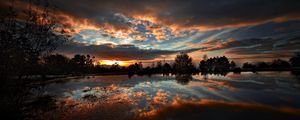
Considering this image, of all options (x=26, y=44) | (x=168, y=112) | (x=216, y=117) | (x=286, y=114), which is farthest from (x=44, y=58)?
(x=286, y=114)

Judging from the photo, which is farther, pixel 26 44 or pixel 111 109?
pixel 111 109

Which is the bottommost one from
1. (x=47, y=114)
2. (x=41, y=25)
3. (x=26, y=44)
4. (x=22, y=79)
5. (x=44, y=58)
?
(x=47, y=114)

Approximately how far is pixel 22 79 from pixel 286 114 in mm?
19930

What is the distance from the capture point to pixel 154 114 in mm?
13547

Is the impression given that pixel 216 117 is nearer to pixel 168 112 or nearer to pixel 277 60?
pixel 168 112

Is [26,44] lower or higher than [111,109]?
higher

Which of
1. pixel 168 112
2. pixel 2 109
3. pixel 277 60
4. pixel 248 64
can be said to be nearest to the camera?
pixel 2 109

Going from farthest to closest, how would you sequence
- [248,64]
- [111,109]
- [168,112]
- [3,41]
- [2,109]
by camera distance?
[248,64] → [111,109] → [168,112] → [2,109] → [3,41]

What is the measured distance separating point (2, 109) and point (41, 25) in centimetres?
671

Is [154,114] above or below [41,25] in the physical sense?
below

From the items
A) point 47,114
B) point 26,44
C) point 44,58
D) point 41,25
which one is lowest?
point 47,114

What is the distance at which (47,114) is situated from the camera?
1420 cm

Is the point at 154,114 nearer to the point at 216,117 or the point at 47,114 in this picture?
the point at 216,117

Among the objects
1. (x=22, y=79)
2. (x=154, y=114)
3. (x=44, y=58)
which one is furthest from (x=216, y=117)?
(x=22, y=79)
